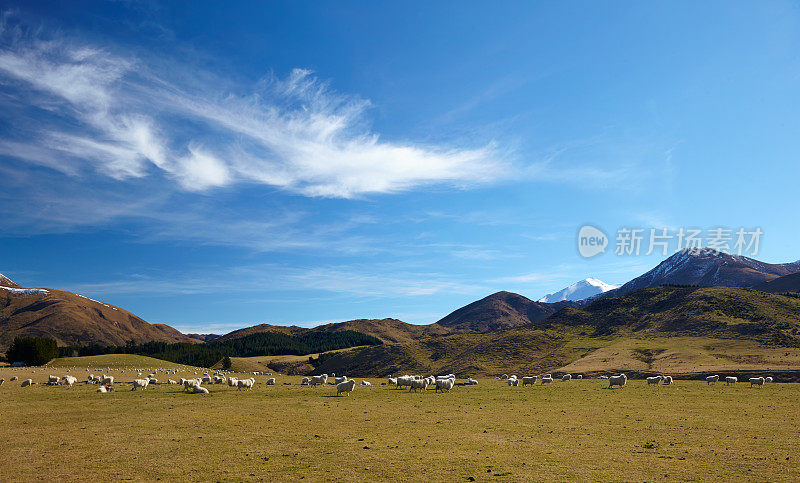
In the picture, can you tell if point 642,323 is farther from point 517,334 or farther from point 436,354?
point 436,354

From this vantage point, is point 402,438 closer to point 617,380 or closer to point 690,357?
point 617,380

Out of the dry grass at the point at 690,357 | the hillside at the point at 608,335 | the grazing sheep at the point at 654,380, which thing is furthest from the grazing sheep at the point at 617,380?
the hillside at the point at 608,335

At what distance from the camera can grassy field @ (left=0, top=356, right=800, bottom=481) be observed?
17.3m

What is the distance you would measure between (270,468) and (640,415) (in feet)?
86.1

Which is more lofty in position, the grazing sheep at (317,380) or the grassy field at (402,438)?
the grassy field at (402,438)

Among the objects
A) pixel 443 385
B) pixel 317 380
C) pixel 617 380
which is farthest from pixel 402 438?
pixel 617 380

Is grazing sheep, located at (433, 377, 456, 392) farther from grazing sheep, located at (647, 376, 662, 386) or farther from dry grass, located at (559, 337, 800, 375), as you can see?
dry grass, located at (559, 337, 800, 375)

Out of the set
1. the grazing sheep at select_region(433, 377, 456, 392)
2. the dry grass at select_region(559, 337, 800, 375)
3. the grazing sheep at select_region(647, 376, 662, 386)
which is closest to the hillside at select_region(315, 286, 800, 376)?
the dry grass at select_region(559, 337, 800, 375)

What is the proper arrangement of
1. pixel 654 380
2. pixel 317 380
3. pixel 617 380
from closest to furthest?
pixel 617 380 < pixel 654 380 < pixel 317 380

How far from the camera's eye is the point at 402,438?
2314 cm

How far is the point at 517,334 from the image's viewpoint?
12838 cm

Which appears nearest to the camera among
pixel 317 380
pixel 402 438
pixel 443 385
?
pixel 402 438

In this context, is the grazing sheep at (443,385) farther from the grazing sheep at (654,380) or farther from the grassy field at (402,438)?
the grazing sheep at (654,380)

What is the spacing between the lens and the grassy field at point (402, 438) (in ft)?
56.7
